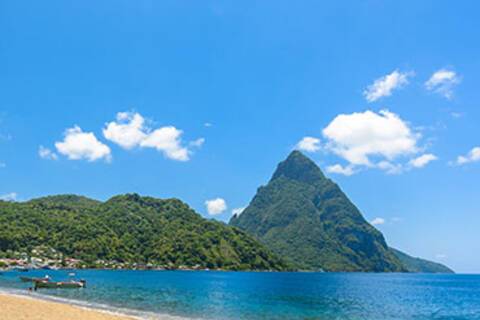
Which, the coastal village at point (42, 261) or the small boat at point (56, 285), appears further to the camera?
the coastal village at point (42, 261)

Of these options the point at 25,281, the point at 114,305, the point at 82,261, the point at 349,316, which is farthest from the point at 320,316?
the point at 82,261

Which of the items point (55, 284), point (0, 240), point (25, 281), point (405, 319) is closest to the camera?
point (405, 319)

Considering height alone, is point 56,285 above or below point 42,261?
below

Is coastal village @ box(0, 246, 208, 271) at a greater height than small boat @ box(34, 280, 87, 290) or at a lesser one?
greater

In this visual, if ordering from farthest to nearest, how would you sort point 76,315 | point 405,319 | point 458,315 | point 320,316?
1. point 458,315
2. point 405,319
3. point 320,316
4. point 76,315

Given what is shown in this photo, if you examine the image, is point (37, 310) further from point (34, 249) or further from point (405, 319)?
point (34, 249)

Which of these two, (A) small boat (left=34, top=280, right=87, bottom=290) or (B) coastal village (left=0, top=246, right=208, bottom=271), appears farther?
(B) coastal village (left=0, top=246, right=208, bottom=271)

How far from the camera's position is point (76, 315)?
120ft

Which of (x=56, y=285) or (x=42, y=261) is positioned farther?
(x=42, y=261)

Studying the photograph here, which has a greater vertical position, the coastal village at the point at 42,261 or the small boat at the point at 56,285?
the coastal village at the point at 42,261

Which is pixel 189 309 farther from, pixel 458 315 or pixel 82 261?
pixel 82 261

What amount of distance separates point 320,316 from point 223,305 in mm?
14411

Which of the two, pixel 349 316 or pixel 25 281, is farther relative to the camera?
pixel 25 281

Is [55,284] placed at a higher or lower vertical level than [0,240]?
lower
